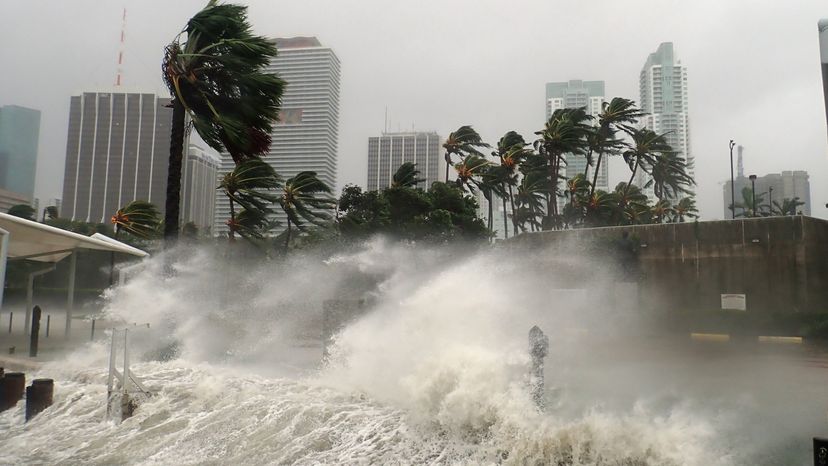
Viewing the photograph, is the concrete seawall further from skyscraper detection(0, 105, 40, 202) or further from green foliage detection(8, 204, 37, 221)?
green foliage detection(8, 204, 37, 221)

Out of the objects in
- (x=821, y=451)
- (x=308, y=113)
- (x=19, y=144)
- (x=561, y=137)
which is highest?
(x=308, y=113)

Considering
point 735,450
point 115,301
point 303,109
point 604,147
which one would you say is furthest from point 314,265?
point 303,109

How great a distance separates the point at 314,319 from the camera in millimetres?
24062

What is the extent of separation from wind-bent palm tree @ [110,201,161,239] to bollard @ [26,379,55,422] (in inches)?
504

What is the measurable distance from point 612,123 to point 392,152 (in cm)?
5105

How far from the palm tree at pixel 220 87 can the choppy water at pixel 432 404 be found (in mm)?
4457

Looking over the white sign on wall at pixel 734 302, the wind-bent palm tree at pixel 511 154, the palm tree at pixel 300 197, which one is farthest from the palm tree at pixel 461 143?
the white sign on wall at pixel 734 302

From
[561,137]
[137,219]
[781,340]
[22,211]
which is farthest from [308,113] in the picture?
[781,340]

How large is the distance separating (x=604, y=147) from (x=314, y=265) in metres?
22.4

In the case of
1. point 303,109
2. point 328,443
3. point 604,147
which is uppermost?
point 303,109

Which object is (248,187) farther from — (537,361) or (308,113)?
(308,113)

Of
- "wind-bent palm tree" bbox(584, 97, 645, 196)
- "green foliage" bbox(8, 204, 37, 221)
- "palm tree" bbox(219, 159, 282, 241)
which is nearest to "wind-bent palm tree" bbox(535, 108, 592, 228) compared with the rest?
"wind-bent palm tree" bbox(584, 97, 645, 196)

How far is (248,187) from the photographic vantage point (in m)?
24.2

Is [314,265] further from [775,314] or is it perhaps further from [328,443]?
[328,443]
